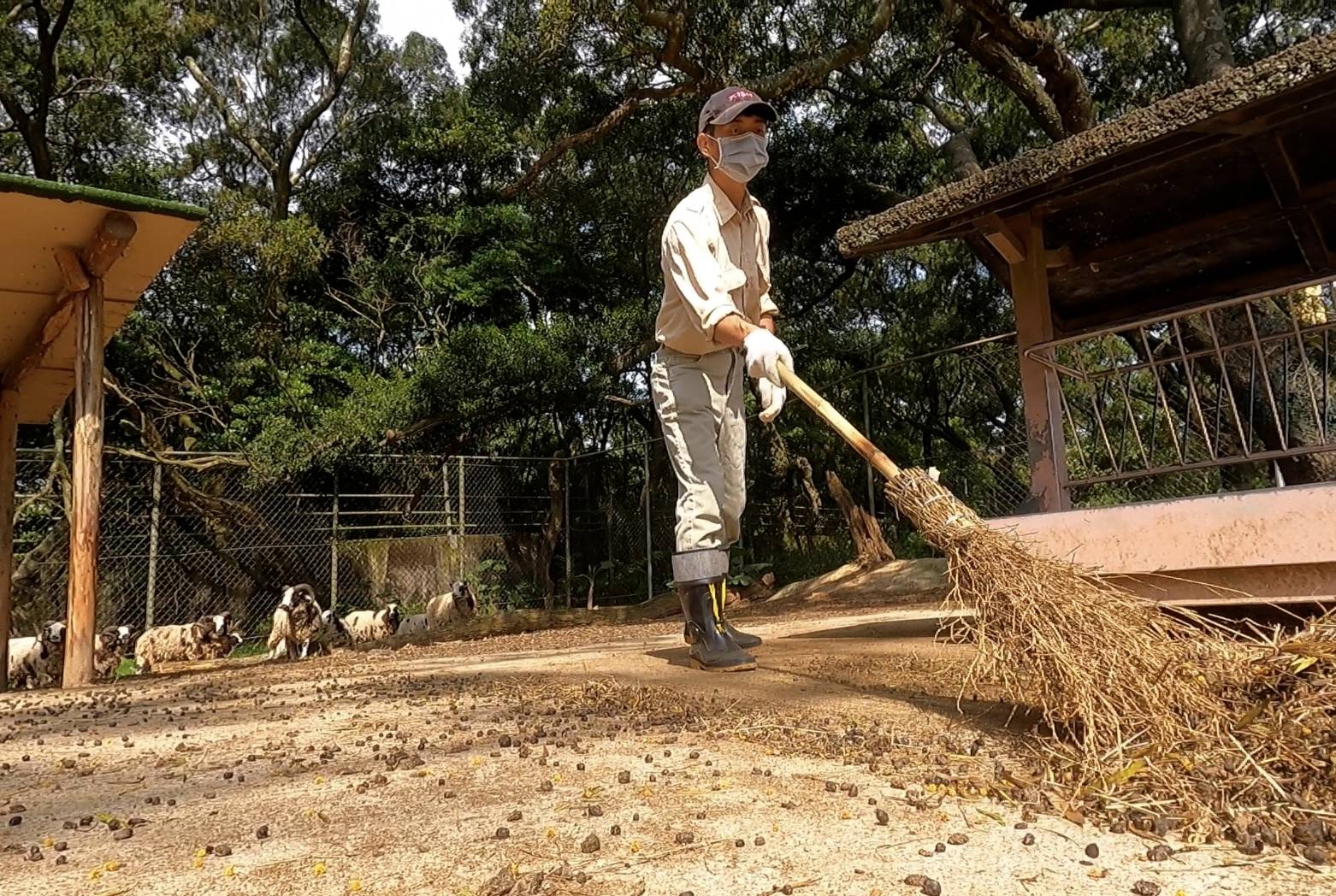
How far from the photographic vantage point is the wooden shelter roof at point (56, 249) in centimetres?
498

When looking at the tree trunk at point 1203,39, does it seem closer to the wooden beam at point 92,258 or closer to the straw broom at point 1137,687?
the straw broom at point 1137,687

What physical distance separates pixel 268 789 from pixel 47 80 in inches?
563

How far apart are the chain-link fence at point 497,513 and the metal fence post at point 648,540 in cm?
5

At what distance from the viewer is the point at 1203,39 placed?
30.0ft

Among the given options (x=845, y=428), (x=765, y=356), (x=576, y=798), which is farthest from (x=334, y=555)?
(x=576, y=798)

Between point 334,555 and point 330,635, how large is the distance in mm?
2132

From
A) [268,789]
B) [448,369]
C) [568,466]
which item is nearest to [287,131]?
[448,369]

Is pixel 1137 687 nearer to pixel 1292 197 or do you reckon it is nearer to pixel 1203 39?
pixel 1292 197

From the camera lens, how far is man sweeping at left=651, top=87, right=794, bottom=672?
3.68 meters

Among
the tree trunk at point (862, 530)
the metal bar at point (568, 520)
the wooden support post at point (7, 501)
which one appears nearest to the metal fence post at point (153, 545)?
the wooden support post at point (7, 501)

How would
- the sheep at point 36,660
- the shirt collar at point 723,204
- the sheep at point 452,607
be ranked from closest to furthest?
the shirt collar at point 723,204
the sheep at point 36,660
the sheep at point 452,607

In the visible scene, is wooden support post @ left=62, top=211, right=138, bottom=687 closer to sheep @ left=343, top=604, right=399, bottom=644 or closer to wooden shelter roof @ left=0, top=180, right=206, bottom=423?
wooden shelter roof @ left=0, top=180, right=206, bottom=423

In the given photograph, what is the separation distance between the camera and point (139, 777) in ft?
8.18

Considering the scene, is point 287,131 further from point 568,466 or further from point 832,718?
point 832,718
